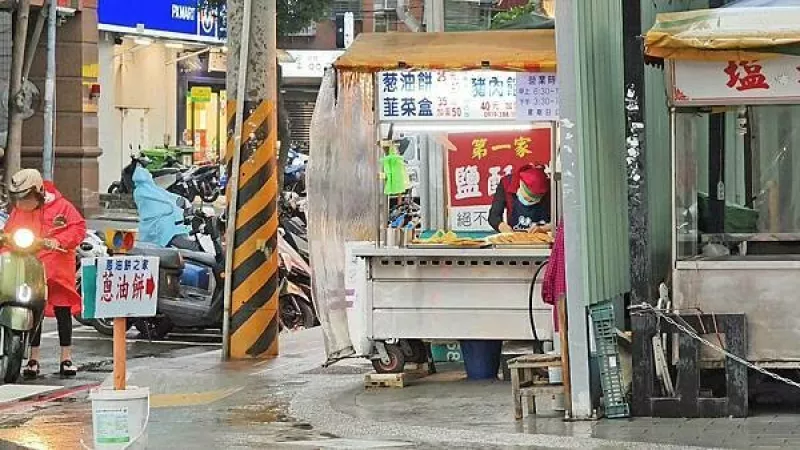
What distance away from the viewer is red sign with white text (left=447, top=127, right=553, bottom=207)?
1381 cm

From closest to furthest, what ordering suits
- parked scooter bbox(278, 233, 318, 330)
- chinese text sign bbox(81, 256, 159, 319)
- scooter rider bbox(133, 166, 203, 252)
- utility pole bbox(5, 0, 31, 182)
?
chinese text sign bbox(81, 256, 159, 319), parked scooter bbox(278, 233, 318, 330), scooter rider bbox(133, 166, 203, 252), utility pole bbox(5, 0, 31, 182)

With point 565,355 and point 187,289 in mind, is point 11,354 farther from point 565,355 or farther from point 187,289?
point 565,355

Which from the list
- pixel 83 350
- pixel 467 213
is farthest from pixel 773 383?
pixel 83 350

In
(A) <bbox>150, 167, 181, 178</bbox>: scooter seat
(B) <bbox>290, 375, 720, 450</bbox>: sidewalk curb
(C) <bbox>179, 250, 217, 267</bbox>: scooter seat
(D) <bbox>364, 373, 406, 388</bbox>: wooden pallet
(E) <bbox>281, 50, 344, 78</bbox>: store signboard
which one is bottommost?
(B) <bbox>290, 375, 720, 450</bbox>: sidewalk curb

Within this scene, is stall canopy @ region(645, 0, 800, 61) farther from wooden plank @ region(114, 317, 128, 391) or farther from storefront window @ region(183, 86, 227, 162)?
storefront window @ region(183, 86, 227, 162)

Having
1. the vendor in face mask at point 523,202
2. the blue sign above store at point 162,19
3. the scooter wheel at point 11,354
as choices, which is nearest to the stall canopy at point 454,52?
the vendor in face mask at point 523,202

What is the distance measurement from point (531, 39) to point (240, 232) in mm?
3606

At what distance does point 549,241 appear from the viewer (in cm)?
1156

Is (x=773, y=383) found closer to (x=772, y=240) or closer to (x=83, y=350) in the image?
(x=772, y=240)

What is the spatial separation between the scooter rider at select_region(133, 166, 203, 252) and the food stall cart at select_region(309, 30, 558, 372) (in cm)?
653

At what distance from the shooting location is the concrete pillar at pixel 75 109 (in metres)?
27.9

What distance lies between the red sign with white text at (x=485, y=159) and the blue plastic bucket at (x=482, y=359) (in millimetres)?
2176

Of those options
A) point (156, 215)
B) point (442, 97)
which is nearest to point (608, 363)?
point (442, 97)


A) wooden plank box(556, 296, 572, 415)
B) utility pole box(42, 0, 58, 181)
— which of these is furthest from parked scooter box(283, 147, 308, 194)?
wooden plank box(556, 296, 572, 415)
